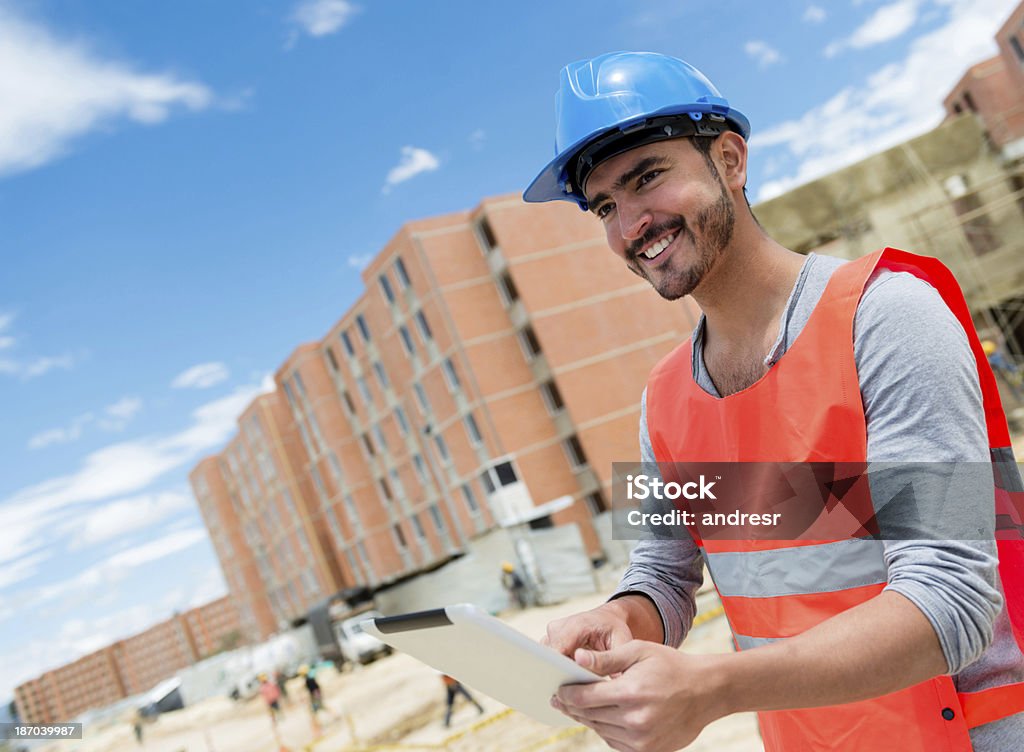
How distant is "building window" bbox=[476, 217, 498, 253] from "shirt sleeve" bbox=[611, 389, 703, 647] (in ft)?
108

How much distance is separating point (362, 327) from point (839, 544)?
40.2 m

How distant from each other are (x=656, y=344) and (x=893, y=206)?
14462 millimetres

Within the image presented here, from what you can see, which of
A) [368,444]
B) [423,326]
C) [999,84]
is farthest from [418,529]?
[999,84]

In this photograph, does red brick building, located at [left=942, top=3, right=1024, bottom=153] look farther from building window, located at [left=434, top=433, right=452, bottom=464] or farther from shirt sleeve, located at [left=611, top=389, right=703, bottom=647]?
shirt sleeve, located at [left=611, top=389, right=703, bottom=647]

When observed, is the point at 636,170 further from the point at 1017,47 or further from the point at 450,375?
the point at 1017,47

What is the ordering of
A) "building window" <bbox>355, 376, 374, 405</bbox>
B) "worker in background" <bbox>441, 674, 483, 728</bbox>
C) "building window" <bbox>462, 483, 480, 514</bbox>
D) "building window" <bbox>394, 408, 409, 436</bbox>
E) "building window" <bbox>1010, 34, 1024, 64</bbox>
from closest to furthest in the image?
"worker in background" <bbox>441, 674, 483, 728</bbox>
"building window" <bbox>462, 483, 480, 514</bbox>
"building window" <bbox>394, 408, 409, 436</bbox>
"building window" <bbox>1010, 34, 1024, 64</bbox>
"building window" <bbox>355, 376, 374, 405</bbox>

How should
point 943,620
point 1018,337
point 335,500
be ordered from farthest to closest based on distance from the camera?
point 335,500, point 1018,337, point 943,620

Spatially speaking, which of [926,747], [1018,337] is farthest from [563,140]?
[1018,337]

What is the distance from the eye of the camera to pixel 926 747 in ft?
4.28

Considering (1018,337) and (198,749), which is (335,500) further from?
(1018,337)

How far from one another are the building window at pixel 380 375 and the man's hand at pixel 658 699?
39.2 metres

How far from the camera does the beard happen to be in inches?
60.4

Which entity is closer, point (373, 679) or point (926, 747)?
point (926, 747)

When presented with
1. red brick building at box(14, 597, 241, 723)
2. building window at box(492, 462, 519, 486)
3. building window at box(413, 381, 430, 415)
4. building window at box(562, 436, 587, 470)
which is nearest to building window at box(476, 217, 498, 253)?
building window at box(413, 381, 430, 415)
